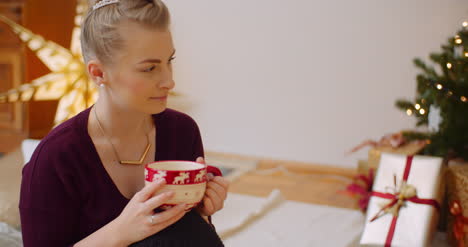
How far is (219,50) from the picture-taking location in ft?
9.29

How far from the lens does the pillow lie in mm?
Result: 1248

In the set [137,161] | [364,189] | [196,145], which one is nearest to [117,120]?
[137,161]

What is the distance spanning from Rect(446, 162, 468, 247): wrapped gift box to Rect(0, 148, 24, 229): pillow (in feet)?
4.48

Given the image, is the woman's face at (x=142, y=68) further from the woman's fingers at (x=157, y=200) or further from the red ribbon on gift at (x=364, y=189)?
the red ribbon on gift at (x=364, y=189)

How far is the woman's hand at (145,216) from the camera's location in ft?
2.45

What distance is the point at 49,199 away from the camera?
818 mm

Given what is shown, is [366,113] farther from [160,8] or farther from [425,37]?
[160,8]

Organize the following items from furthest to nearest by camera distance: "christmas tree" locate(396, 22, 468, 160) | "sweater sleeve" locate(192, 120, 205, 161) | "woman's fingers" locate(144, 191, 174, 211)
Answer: "christmas tree" locate(396, 22, 468, 160)
"sweater sleeve" locate(192, 120, 205, 161)
"woman's fingers" locate(144, 191, 174, 211)

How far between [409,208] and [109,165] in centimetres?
106

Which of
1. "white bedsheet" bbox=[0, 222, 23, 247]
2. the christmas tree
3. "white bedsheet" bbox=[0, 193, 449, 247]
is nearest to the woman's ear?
"white bedsheet" bbox=[0, 222, 23, 247]

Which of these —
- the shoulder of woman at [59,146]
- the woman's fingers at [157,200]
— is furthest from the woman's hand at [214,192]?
the shoulder of woman at [59,146]

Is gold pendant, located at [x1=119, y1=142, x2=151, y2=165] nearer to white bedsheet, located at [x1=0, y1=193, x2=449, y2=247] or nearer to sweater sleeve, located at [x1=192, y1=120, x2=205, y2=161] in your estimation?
sweater sleeve, located at [x1=192, y1=120, x2=205, y2=161]

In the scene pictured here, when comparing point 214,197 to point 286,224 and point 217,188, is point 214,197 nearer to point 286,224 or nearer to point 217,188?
point 217,188

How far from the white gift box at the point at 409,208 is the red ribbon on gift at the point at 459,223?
0.19 ft
